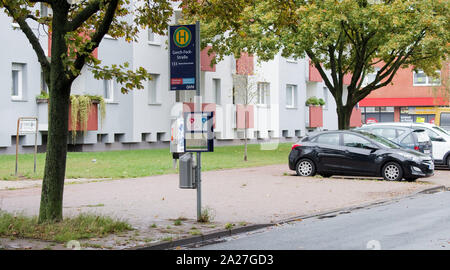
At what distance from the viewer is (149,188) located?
18328 mm

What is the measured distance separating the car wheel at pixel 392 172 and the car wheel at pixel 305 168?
84.7 inches

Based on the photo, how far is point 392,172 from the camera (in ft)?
68.2

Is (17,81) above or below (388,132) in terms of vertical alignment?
above

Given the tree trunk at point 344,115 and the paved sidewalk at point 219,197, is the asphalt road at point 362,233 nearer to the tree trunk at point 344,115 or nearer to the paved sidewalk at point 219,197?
the paved sidewalk at point 219,197

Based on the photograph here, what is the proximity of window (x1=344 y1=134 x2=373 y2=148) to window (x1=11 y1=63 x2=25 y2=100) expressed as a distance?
50.2 feet

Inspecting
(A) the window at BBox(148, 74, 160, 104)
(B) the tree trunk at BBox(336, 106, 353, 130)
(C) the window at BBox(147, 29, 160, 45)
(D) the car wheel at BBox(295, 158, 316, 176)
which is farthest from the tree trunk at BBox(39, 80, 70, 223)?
(A) the window at BBox(148, 74, 160, 104)

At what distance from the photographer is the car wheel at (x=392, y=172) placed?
2067cm

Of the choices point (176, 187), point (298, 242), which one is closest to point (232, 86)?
point (176, 187)

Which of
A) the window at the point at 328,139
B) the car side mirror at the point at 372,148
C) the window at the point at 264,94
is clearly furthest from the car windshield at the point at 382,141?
A: the window at the point at 264,94

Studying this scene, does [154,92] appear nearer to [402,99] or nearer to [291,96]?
[291,96]

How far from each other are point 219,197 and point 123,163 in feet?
35.7

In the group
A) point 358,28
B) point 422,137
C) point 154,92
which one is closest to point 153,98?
point 154,92

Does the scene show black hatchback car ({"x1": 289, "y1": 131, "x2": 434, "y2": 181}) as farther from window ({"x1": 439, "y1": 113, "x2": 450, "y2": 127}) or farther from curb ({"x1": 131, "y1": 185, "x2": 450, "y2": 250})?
window ({"x1": 439, "y1": 113, "x2": 450, "y2": 127})

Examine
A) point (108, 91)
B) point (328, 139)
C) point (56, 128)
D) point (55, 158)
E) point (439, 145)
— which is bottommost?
point (439, 145)
